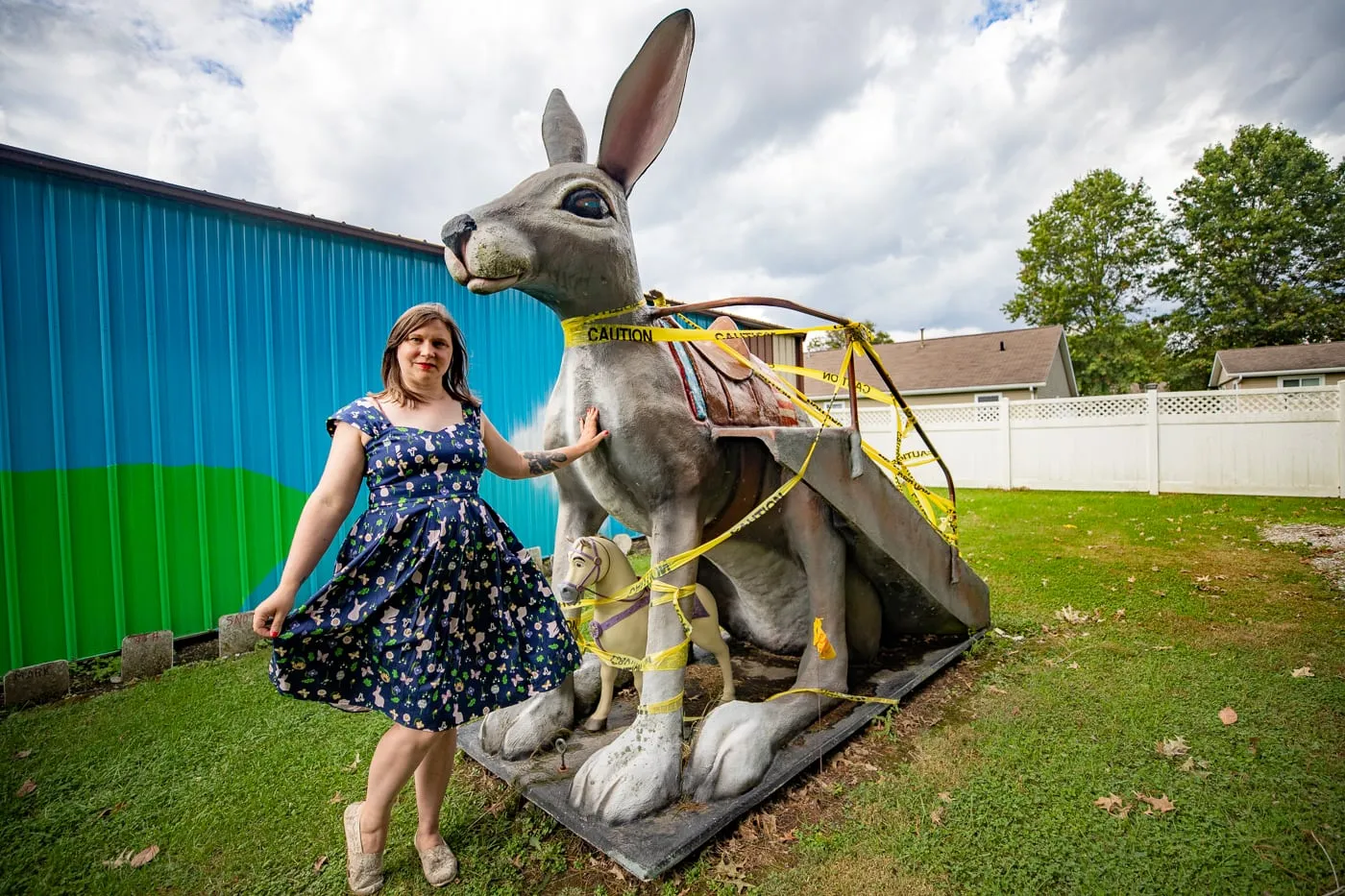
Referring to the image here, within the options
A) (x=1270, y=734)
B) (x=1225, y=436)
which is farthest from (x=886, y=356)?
(x=1270, y=734)

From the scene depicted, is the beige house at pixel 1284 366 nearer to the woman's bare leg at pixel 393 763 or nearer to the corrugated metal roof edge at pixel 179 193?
the corrugated metal roof edge at pixel 179 193

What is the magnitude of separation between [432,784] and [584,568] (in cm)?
93

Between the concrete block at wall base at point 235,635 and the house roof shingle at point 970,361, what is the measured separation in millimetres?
17402

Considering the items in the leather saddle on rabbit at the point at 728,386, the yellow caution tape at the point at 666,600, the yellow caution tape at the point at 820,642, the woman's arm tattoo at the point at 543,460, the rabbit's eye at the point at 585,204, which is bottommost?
the yellow caution tape at the point at 820,642

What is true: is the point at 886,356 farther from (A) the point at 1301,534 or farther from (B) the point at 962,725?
(B) the point at 962,725

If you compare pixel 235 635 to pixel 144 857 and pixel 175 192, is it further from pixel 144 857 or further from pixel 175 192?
pixel 175 192

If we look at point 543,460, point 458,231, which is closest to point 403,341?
point 458,231

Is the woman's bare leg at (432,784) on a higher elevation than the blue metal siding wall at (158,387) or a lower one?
lower

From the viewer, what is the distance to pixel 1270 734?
2.84 m

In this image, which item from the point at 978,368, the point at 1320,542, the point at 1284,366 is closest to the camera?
the point at 1320,542

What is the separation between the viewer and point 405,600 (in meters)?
1.86

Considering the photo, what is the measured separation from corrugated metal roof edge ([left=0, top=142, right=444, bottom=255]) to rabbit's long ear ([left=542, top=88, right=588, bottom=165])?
3651mm

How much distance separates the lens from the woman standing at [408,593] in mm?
1776

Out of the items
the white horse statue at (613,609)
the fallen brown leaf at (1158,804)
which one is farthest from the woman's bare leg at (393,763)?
the fallen brown leaf at (1158,804)
